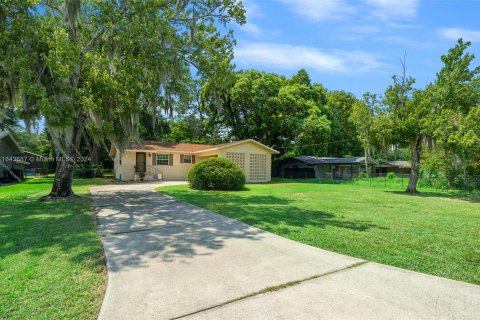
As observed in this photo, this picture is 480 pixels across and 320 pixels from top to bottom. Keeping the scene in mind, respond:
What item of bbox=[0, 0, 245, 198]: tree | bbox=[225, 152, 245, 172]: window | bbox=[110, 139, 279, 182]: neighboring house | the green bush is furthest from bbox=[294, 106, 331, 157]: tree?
bbox=[0, 0, 245, 198]: tree

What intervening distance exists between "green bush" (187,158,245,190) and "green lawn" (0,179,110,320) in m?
8.48

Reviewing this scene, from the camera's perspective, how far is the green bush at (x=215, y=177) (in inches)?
607

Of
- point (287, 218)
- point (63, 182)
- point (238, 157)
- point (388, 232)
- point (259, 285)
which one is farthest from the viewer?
point (238, 157)

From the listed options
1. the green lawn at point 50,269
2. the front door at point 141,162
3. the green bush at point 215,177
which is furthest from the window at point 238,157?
the green lawn at point 50,269

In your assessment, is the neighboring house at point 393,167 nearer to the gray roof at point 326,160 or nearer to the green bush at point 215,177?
the gray roof at point 326,160

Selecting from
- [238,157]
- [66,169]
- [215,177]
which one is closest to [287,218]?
[215,177]

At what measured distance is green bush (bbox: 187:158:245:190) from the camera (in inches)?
607

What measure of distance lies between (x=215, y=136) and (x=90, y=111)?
23.9 meters

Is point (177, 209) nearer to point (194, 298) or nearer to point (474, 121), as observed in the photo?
point (194, 298)

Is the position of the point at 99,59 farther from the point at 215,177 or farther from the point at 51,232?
the point at 215,177

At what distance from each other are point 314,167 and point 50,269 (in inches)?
1273

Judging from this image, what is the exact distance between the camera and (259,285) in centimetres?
334

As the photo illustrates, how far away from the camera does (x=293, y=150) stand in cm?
2702

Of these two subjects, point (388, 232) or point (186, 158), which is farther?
point (186, 158)
